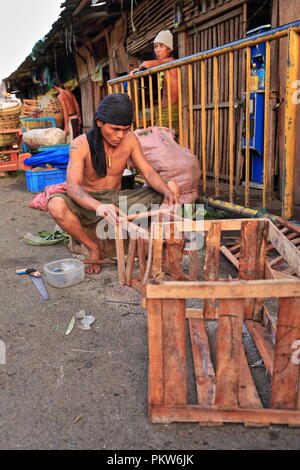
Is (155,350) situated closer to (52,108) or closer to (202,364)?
(202,364)

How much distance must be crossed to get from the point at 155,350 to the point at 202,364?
18.0 inches

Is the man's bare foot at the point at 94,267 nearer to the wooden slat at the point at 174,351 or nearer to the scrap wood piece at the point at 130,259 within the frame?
the scrap wood piece at the point at 130,259

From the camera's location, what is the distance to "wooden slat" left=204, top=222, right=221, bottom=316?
2.18m

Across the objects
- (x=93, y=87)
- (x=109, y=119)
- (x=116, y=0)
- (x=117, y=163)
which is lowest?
(x=117, y=163)

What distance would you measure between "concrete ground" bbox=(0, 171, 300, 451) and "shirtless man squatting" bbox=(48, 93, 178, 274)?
0.54 metres

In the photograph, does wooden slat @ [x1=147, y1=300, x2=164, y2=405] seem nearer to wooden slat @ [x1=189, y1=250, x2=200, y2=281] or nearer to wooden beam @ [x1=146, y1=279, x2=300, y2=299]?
wooden beam @ [x1=146, y1=279, x2=300, y2=299]

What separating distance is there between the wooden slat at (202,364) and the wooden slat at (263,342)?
0.26 metres

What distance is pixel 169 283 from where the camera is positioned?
1476mm

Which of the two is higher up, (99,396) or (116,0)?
(116,0)

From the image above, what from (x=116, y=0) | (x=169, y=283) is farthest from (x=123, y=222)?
(x=116, y=0)

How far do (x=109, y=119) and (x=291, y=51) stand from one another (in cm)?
140

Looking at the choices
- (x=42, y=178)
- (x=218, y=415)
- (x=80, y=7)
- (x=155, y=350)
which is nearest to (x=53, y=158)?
(x=42, y=178)

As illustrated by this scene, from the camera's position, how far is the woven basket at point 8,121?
304 inches
